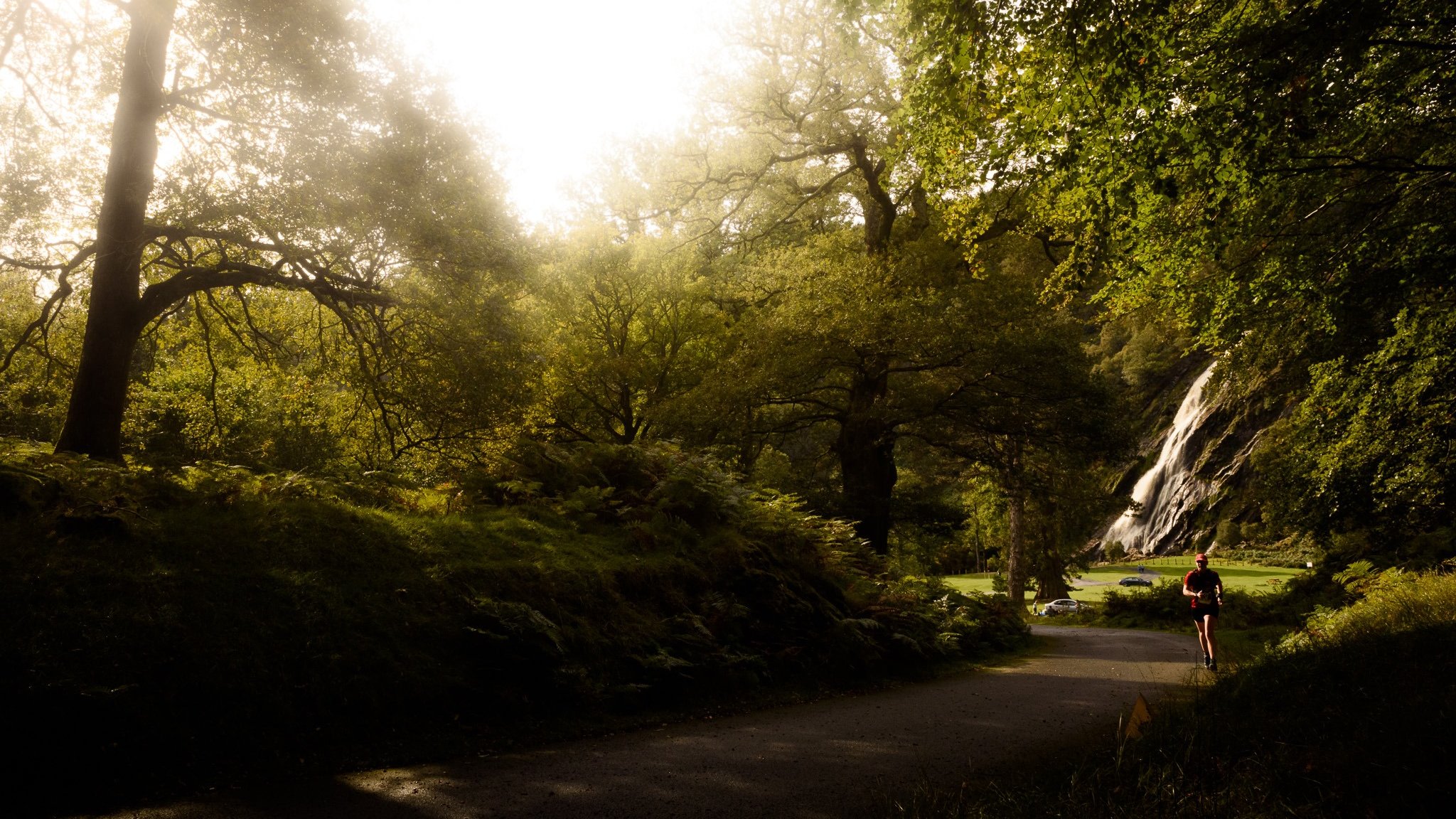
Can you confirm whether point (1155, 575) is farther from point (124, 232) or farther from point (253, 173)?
point (124, 232)

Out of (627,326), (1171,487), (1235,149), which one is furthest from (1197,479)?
(1235,149)

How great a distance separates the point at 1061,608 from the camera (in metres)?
29.8

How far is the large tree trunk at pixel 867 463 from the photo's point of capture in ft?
60.9

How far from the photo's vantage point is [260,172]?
9805 mm

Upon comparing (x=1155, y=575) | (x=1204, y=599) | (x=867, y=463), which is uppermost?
(x=867, y=463)

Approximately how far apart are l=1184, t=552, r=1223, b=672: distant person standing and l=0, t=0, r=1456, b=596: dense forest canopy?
255cm

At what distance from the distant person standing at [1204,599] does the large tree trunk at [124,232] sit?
50.0 feet

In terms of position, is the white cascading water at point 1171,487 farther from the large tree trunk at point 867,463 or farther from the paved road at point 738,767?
the paved road at point 738,767

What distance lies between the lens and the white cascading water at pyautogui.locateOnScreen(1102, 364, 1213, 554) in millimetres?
44781

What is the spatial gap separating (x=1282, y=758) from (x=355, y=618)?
6.48 m

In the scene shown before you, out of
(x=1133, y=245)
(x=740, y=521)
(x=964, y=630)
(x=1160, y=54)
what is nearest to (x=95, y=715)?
(x=740, y=521)

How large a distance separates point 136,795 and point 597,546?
16.3 feet

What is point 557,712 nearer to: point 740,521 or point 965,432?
point 740,521

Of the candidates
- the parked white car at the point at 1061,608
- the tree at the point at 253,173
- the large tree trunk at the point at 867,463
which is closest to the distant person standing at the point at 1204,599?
the large tree trunk at the point at 867,463
